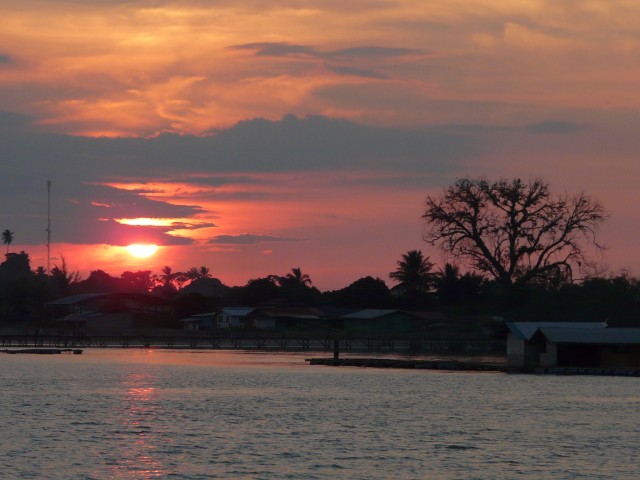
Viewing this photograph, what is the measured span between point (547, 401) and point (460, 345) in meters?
76.9

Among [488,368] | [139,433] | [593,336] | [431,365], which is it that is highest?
[593,336]

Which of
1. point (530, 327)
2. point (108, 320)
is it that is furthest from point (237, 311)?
point (530, 327)

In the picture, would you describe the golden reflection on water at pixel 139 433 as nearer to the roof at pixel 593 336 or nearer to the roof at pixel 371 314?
the roof at pixel 593 336

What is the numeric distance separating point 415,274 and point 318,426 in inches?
5518

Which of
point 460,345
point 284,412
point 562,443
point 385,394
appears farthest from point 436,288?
point 562,443

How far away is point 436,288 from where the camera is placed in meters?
193

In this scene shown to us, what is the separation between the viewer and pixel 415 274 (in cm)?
19662

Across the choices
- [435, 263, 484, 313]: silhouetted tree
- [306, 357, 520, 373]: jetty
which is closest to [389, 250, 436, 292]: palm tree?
[435, 263, 484, 313]: silhouetted tree

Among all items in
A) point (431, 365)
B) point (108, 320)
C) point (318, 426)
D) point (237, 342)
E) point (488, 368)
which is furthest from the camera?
point (108, 320)

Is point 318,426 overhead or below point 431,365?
below

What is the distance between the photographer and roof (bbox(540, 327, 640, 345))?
315 ft

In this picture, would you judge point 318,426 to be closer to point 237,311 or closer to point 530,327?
point 530,327

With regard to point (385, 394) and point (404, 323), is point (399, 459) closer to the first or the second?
point (385, 394)

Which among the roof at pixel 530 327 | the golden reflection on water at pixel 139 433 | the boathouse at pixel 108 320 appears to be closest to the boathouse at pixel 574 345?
the roof at pixel 530 327
